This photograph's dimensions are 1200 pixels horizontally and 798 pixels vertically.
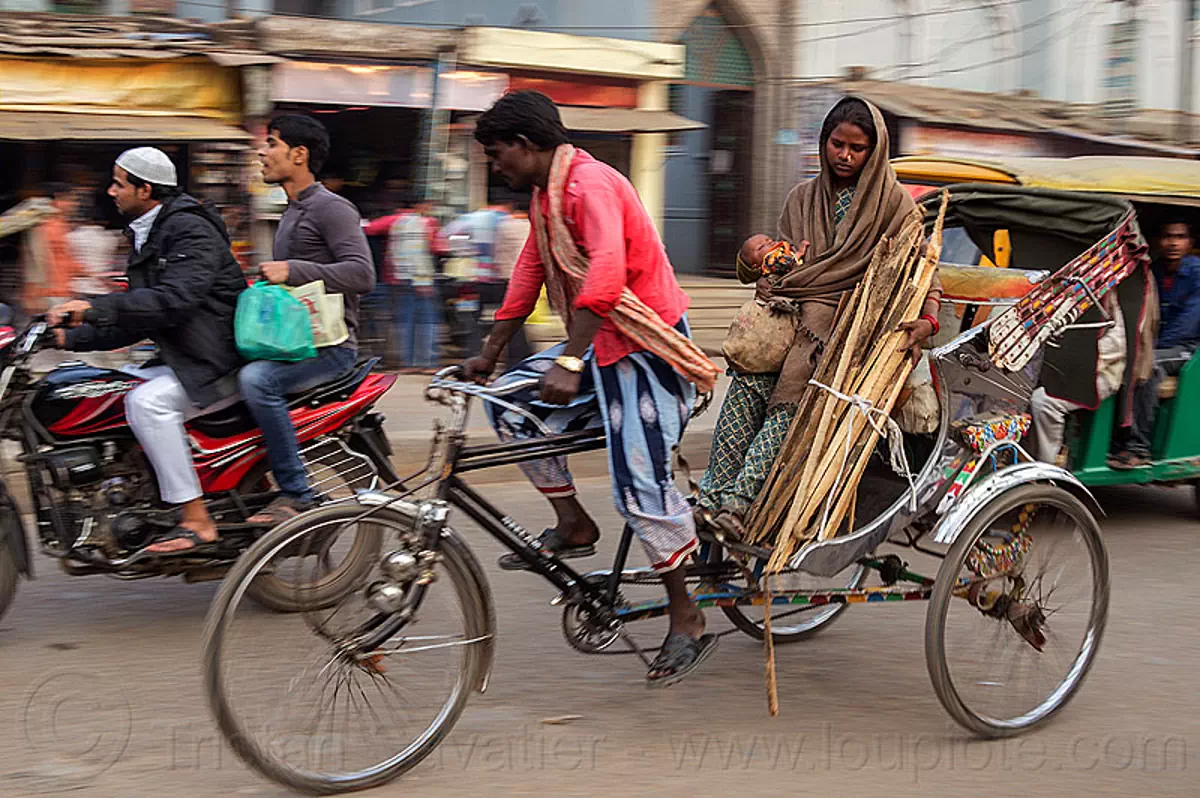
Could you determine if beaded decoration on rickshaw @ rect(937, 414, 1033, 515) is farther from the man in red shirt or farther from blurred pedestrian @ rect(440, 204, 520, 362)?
blurred pedestrian @ rect(440, 204, 520, 362)

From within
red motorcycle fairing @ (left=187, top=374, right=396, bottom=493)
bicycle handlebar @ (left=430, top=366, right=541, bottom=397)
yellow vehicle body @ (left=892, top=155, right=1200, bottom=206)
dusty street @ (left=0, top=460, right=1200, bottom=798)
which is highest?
yellow vehicle body @ (left=892, top=155, right=1200, bottom=206)

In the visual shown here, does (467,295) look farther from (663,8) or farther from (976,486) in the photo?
(976,486)

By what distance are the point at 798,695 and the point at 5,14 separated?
387 inches

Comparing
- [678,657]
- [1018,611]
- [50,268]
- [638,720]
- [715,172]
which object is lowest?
[638,720]

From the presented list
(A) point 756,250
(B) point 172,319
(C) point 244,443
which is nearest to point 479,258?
(C) point 244,443

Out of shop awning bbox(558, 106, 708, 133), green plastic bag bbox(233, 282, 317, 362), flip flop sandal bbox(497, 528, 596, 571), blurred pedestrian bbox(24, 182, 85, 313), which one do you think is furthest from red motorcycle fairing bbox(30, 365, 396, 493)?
shop awning bbox(558, 106, 708, 133)

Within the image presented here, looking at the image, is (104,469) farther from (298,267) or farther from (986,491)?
(986,491)

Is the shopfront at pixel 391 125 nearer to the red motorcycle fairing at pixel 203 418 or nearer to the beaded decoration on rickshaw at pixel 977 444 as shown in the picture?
the red motorcycle fairing at pixel 203 418

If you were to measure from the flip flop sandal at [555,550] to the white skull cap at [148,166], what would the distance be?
1834mm

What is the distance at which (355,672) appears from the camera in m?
3.48

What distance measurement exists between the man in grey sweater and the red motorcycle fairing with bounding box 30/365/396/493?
0.10 m

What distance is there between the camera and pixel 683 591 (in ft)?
13.0

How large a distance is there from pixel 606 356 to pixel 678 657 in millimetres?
895

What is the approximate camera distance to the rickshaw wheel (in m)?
3.86
